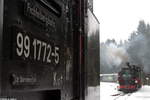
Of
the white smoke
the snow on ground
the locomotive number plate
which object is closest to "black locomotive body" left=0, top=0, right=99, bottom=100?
the locomotive number plate

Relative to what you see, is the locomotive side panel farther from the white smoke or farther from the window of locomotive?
the white smoke

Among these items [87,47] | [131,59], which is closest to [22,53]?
[87,47]

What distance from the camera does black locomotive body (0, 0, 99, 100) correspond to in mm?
1865

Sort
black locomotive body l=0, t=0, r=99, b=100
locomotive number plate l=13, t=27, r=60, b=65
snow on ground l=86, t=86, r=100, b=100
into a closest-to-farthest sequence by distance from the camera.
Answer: black locomotive body l=0, t=0, r=99, b=100
locomotive number plate l=13, t=27, r=60, b=65
snow on ground l=86, t=86, r=100, b=100

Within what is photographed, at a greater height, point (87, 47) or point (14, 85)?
point (87, 47)

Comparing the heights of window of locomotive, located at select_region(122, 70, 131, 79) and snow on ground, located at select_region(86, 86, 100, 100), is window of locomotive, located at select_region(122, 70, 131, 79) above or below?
above

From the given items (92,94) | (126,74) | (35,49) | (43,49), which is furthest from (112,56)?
(35,49)

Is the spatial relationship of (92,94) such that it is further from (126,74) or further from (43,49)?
(126,74)

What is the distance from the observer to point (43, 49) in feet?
8.00

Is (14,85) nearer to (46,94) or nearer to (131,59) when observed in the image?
(46,94)

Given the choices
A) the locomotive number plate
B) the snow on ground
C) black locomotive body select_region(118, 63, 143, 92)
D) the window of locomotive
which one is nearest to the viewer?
the locomotive number plate

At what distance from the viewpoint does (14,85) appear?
74.5 inches

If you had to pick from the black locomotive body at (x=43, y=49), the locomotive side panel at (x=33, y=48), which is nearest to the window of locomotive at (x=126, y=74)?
the black locomotive body at (x=43, y=49)

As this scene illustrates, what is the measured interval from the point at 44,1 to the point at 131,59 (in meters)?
75.0
